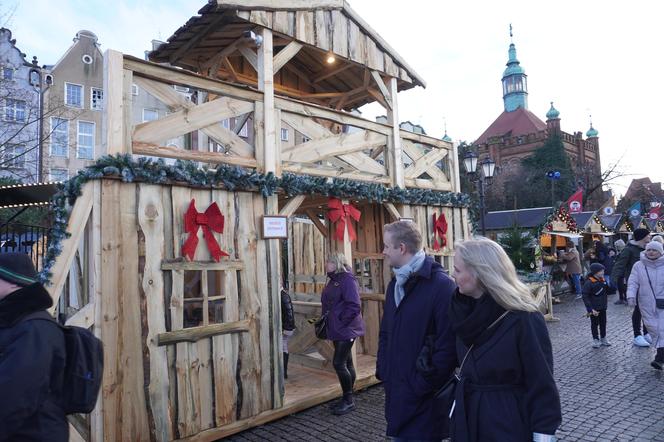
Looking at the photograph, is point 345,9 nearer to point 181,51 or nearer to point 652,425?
point 181,51

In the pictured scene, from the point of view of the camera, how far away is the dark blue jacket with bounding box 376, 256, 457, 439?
8.93 ft

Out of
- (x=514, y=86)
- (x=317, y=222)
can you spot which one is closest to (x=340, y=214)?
(x=317, y=222)

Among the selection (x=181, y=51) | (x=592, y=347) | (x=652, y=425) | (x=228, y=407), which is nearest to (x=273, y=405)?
(x=228, y=407)

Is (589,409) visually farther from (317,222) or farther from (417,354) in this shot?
(317,222)

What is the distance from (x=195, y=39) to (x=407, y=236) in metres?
4.52

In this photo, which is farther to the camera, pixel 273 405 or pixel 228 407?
pixel 273 405

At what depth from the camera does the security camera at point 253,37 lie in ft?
17.2

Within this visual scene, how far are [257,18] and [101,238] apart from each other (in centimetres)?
308

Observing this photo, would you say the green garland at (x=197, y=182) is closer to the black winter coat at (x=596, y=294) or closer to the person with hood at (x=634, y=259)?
the black winter coat at (x=596, y=294)

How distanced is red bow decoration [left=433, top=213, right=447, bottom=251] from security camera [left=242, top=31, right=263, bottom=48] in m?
3.96

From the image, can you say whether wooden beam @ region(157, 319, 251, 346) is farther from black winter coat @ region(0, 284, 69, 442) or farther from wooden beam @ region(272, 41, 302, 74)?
wooden beam @ region(272, 41, 302, 74)

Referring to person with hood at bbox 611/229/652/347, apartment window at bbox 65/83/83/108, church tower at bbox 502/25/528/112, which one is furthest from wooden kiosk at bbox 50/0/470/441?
church tower at bbox 502/25/528/112

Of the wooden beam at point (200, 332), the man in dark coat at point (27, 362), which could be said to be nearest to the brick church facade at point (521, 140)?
the wooden beam at point (200, 332)

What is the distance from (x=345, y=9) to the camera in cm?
629
